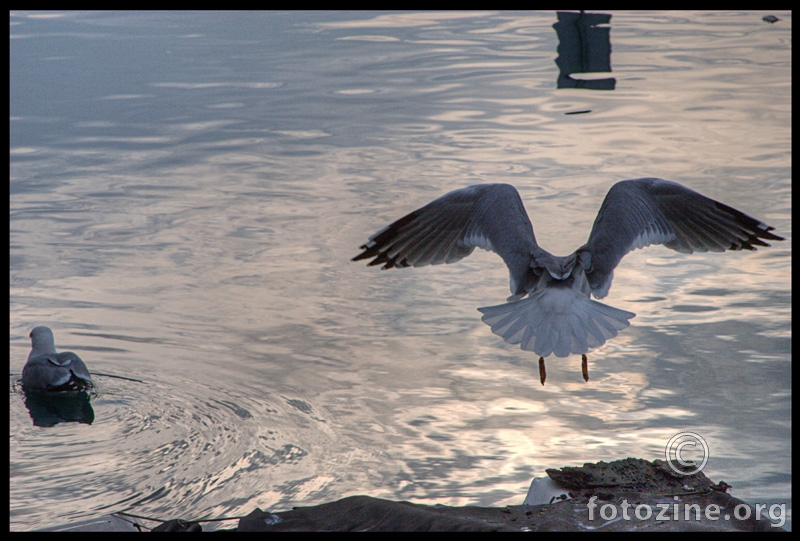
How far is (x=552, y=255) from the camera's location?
17.6 ft

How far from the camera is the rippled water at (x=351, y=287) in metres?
5.24

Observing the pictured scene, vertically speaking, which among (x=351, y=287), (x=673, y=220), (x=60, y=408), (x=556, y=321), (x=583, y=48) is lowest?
(x=60, y=408)

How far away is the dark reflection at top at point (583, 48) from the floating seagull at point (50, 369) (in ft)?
26.3

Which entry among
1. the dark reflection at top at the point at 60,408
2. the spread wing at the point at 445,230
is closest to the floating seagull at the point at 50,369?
the dark reflection at top at the point at 60,408

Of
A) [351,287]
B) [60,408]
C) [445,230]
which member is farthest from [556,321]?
[60,408]

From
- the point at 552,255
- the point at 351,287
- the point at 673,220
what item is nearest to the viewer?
the point at 552,255

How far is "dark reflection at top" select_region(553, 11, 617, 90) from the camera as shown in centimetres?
1295

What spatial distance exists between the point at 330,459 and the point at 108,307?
99.5 inches

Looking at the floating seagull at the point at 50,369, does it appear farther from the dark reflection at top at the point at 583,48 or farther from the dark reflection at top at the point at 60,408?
the dark reflection at top at the point at 583,48

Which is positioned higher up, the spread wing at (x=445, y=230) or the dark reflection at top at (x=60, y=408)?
the spread wing at (x=445, y=230)

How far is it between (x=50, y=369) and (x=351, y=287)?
2161 mm

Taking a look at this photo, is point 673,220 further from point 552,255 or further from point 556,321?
point 556,321

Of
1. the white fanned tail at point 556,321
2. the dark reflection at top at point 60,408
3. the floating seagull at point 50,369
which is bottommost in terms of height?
the dark reflection at top at point 60,408

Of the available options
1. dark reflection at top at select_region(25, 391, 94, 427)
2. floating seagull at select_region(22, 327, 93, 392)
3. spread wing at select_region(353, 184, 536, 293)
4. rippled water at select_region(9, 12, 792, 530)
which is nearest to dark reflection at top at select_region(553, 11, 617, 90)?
rippled water at select_region(9, 12, 792, 530)
